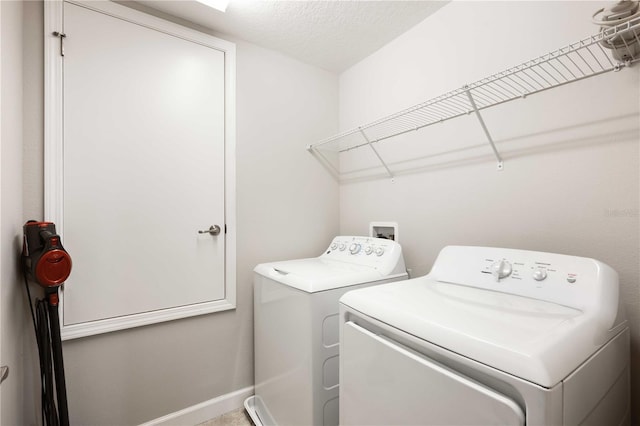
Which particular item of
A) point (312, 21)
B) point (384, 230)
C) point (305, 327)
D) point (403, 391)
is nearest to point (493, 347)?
point (403, 391)

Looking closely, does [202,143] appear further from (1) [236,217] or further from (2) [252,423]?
(2) [252,423]

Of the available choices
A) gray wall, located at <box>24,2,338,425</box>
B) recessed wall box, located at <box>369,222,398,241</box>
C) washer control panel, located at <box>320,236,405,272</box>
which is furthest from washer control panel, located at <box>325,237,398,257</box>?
gray wall, located at <box>24,2,338,425</box>

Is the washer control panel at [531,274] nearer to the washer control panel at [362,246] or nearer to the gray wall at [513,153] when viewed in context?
the gray wall at [513,153]

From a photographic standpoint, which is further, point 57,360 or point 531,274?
point 57,360

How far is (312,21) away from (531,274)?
180 centimetres

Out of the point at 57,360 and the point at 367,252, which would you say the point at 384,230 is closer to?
the point at 367,252

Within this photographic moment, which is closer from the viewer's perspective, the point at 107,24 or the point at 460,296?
the point at 460,296

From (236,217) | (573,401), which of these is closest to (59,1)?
(236,217)

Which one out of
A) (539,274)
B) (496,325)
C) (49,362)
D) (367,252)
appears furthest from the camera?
(367,252)

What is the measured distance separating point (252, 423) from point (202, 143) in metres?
1.80

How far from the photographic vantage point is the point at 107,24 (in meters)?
1.51

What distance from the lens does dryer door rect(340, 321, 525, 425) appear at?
25.7 inches

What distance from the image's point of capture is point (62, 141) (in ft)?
4.60

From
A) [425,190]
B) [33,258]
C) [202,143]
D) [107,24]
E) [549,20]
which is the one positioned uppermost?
[107,24]
